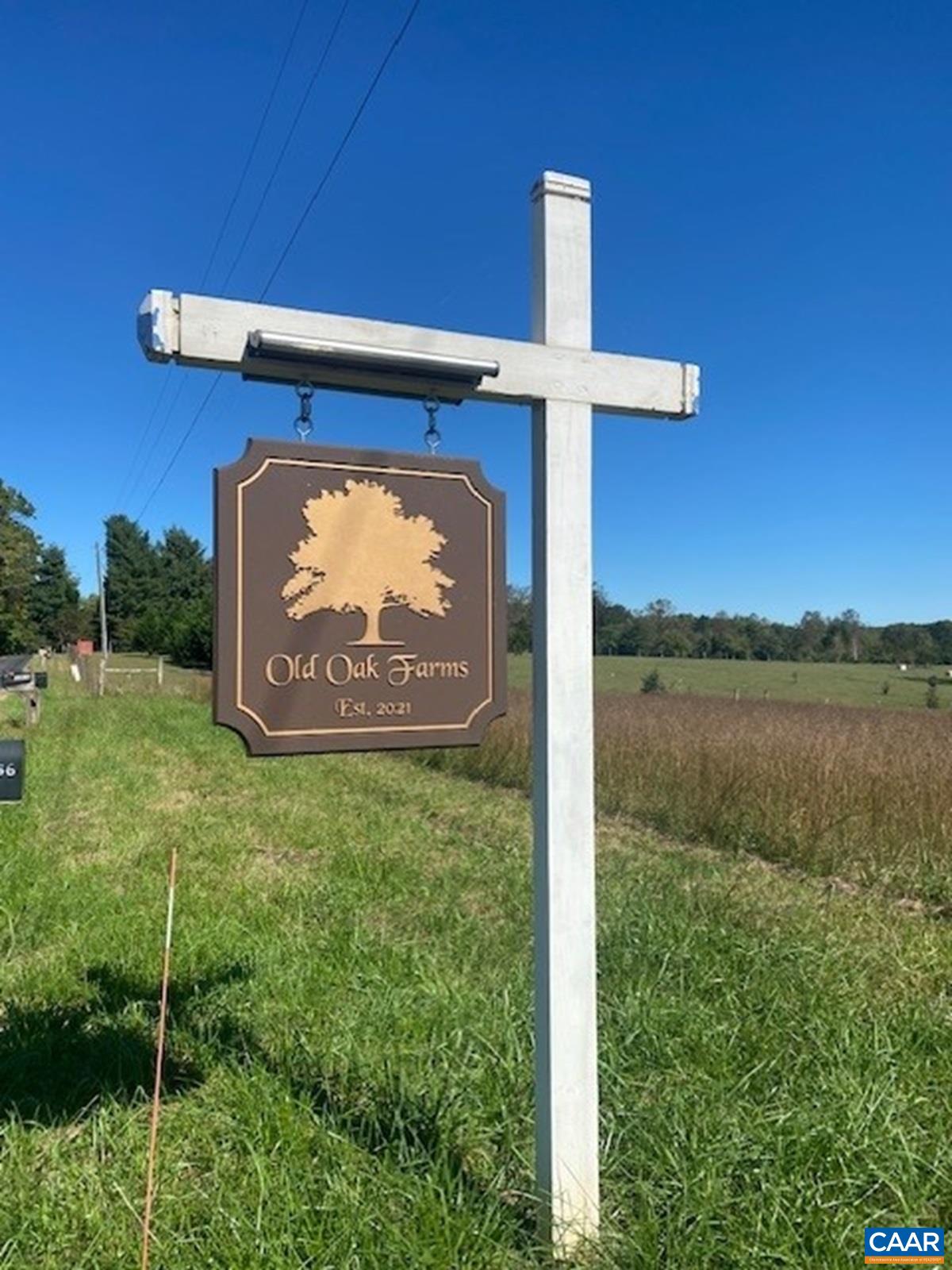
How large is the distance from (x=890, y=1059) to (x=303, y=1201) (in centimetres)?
185

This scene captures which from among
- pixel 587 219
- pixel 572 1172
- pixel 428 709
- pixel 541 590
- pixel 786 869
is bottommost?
pixel 786 869

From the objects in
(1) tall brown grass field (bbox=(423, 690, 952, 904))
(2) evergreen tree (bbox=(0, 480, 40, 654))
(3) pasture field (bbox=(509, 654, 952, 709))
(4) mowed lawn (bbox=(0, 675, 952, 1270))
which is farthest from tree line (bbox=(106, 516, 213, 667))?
(4) mowed lawn (bbox=(0, 675, 952, 1270))

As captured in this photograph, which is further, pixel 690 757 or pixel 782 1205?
pixel 690 757

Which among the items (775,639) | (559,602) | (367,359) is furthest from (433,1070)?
(775,639)

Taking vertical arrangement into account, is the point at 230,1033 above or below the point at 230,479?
below

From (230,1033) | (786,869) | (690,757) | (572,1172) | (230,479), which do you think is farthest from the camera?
(690,757)

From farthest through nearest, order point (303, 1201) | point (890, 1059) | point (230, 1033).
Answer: point (230, 1033) < point (890, 1059) < point (303, 1201)

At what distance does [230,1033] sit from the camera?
2.90 m

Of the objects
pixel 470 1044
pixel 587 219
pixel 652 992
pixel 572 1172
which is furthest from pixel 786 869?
pixel 587 219

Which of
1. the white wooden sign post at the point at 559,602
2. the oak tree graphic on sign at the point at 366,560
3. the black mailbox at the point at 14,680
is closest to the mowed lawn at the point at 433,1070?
the white wooden sign post at the point at 559,602

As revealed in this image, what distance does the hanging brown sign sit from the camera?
5.55 ft

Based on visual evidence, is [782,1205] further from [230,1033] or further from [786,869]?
[786,869]

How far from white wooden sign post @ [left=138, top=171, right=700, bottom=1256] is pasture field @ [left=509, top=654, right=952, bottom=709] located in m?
18.7

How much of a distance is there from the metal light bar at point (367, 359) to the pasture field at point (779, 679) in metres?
18.8
